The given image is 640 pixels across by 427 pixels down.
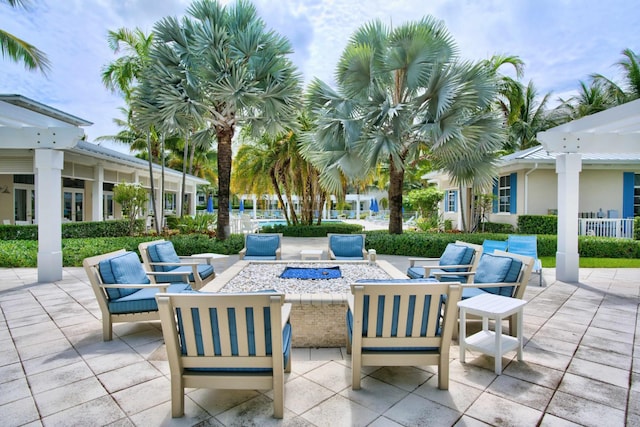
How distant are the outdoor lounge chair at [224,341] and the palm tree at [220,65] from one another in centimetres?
745

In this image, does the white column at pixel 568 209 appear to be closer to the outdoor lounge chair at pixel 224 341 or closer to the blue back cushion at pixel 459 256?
the blue back cushion at pixel 459 256

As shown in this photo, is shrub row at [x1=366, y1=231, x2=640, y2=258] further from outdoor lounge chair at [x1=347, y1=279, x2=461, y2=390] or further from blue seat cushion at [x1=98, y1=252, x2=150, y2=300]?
outdoor lounge chair at [x1=347, y1=279, x2=461, y2=390]

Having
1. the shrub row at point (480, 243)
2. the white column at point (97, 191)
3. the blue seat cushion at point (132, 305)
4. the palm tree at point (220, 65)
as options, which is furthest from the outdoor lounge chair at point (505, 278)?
the white column at point (97, 191)

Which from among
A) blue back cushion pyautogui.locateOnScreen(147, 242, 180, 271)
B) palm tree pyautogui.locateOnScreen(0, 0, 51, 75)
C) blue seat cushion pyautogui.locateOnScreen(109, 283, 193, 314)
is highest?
palm tree pyautogui.locateOnScreen(0, 0, 51, 75)

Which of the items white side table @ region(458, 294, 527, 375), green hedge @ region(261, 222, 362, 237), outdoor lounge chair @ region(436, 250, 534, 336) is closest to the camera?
white side table @ region(458, 294, 527, 375)

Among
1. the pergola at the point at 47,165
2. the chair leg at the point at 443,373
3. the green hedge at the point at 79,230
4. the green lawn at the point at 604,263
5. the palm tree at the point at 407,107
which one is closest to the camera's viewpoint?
the chair leg at the point at 443,373

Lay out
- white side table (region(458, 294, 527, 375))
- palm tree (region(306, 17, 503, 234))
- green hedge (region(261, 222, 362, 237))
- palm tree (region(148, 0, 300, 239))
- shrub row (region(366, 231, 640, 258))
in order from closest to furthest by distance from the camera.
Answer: white side table (region(458, 294, 527, 375)) → palm tree (region(306, 17, 503, 234)) → palm tree (region(148, 0, 300, 239)) → shrub row (region(366, 231, 640, 258)) → green hedge (region(261, 222, 362, 237))

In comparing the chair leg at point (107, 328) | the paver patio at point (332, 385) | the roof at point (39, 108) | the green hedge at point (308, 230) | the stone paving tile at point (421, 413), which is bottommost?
the paver patio at point (332, 385)

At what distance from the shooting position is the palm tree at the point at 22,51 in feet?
32.0

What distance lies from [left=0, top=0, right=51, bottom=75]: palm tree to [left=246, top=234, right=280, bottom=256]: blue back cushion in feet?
29.4

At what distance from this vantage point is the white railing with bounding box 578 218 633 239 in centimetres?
1109

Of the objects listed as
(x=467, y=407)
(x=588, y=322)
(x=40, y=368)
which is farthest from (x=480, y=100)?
(x=40, y=368)

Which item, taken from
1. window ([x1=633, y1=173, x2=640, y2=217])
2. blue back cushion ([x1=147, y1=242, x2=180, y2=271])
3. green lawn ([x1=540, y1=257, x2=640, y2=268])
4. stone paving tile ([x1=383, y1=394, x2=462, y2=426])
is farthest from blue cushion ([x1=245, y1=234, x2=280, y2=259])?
window ([x1=633, y1=173, x2=640, y2=217])

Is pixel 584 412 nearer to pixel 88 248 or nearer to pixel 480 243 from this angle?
pixel 480 243
